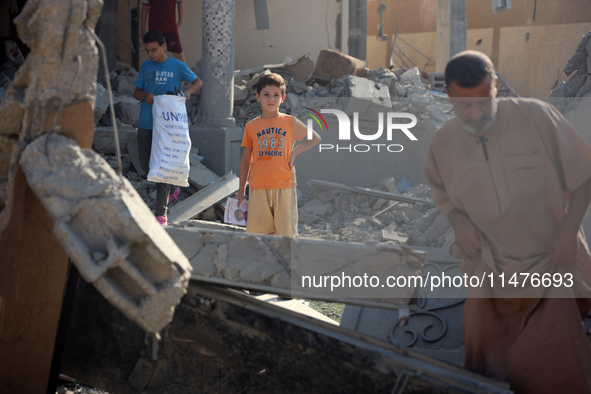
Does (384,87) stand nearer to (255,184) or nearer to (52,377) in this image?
(255,184)

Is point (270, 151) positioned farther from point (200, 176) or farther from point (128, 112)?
point (128, 112)

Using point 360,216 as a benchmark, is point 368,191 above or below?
above

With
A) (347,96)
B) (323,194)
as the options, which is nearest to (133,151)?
(323,194)

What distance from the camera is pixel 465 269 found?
286 centimetres

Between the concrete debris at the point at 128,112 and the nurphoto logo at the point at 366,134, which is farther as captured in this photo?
the nurphoto logo at the point at 366,134

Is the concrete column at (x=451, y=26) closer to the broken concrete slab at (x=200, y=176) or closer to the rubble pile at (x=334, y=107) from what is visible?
the rubble pile at (x=334, y=107)

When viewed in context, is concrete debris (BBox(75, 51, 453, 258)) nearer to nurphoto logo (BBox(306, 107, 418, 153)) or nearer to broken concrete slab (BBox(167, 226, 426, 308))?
nurphoto logo (BBox(306, 107, 418, 153))

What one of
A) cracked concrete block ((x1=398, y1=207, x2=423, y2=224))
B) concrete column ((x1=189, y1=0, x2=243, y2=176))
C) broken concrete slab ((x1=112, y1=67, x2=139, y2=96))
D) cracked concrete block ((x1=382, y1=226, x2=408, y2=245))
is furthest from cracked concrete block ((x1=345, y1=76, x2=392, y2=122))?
broken concrete slab ((x1=112, y1=67, x2=139, y2=96))

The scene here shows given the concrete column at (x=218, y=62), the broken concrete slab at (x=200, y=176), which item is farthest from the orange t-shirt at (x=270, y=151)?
the concrete column at (x=218, y=62)

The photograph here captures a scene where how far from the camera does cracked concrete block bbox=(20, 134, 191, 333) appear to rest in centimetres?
205

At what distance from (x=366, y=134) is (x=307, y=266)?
290 inches

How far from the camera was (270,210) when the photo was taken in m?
4.60

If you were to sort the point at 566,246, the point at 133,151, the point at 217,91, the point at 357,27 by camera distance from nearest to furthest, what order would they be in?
the point at 566,246 < the point at 133,151 < the point at 217,91 < the point at 357,27

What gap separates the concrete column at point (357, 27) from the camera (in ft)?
42.0
